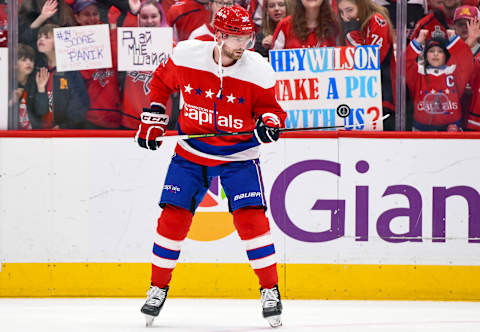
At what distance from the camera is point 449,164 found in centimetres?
428

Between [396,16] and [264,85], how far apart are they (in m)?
1.35

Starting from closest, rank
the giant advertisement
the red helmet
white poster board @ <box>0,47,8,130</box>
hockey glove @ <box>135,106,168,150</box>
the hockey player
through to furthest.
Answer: the red helmet, the hockey player, hockey glove @ <box>135,106,168,150</box>, the giant advertisement, white poster board @ <box>0,47,8,130</box>

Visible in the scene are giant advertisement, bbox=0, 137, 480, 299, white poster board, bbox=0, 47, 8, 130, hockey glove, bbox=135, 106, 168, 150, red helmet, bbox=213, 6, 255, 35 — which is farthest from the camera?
white poster board, bbox=0, 47, 8, 130

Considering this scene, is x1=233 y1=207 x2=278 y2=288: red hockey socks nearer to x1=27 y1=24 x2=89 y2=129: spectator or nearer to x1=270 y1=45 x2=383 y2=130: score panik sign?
x1=270 y1=45 x2=383 y2=130: score panik sign

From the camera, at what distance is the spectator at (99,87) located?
14.6 ft

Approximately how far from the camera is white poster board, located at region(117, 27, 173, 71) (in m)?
4.45

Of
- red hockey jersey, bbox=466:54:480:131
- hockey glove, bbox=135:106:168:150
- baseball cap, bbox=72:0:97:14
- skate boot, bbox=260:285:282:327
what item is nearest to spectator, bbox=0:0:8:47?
baseball cap, bbox=72:0:97:14

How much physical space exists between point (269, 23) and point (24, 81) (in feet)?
4.57

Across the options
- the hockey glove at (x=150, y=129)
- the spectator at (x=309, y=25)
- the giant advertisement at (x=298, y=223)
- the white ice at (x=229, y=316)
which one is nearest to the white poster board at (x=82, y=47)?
the giant advertisement at (x=298, y=223)

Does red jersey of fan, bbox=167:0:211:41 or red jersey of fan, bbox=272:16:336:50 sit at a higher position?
red jersey of fan, bbox=167:0:211:41

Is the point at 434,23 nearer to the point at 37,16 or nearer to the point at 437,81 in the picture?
the point at 437,81

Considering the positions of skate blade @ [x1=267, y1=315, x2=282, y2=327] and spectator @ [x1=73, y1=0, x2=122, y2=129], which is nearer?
skate blade @ [x1=267, y1=315, x2=282, y2=327]

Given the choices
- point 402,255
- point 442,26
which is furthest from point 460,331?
point 442,26

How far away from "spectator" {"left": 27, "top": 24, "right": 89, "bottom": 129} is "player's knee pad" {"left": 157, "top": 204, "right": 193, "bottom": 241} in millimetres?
1281
